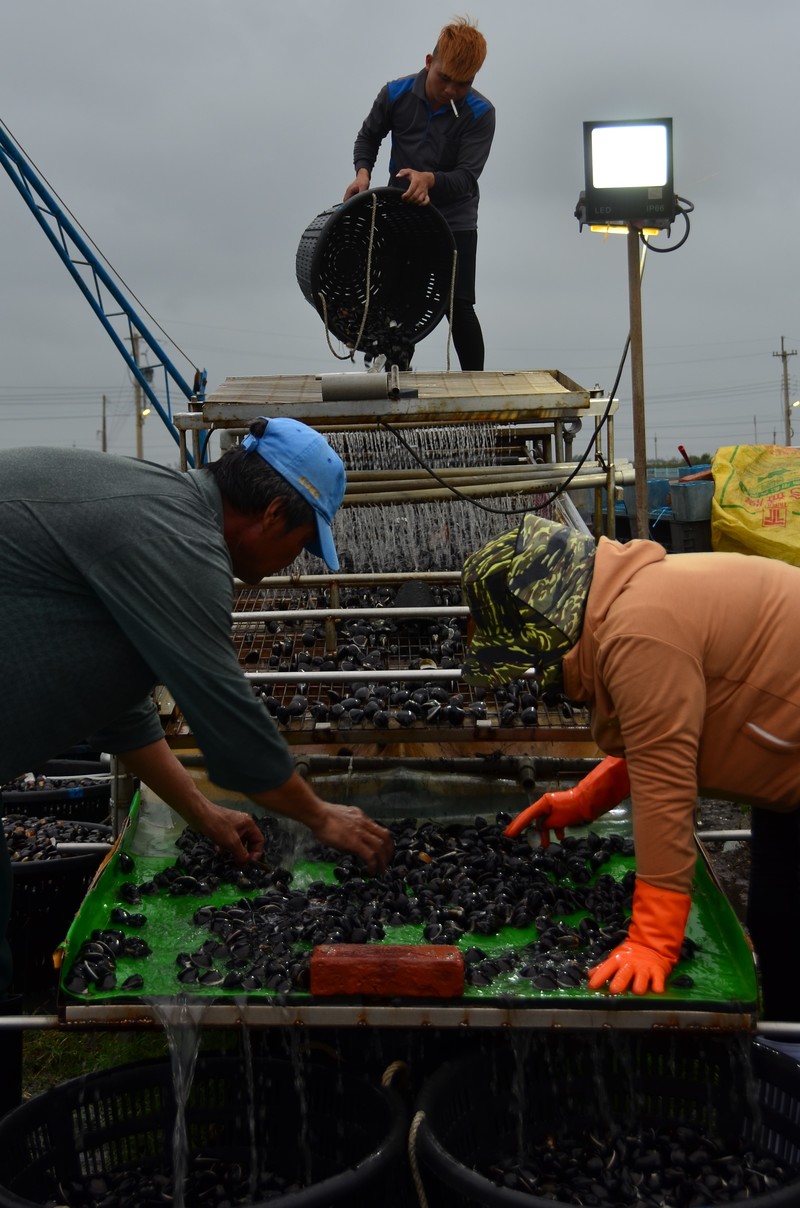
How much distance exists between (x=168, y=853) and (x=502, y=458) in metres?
2.85

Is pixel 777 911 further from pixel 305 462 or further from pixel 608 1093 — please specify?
pixel 305 462

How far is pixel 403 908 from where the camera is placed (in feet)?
8.46

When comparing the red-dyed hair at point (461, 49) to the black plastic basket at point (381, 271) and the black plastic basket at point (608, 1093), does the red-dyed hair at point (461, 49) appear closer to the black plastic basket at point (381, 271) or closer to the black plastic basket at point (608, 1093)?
the black plastic basket at point (381, 271)

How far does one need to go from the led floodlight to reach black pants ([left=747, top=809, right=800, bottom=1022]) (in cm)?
251

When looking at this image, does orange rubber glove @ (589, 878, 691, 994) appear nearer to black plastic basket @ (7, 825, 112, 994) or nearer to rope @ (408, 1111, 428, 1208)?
rope @ (408, 1111, 428, 1208)

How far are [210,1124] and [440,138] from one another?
4470mm

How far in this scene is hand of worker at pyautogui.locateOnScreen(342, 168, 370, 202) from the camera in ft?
17.0

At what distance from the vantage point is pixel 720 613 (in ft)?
7.20

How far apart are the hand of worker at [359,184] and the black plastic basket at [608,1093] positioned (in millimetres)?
4077

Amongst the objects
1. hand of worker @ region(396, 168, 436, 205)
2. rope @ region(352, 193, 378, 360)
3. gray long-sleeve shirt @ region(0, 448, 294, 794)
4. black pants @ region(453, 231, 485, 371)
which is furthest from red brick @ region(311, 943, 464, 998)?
black pants @ region(453, 231, 485, 371)

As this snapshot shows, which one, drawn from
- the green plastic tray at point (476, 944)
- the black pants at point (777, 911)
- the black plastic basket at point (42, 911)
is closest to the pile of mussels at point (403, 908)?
the green plastic tray at point (476, 944)

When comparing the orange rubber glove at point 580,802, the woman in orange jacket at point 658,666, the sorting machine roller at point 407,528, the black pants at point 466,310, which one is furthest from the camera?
the black pants at point 466,310

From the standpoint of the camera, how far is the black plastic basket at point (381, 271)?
15.6 ft

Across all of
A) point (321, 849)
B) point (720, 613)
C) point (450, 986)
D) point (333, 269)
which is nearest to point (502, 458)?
point (333, 269)
